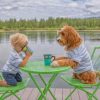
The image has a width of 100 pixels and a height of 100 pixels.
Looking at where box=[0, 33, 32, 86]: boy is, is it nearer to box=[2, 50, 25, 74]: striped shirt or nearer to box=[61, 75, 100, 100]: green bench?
box=[2, 50, 25, 74]: striped shirt

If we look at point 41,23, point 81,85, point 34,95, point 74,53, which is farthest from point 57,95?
point 41,23

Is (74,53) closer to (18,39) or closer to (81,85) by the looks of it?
(81,85)

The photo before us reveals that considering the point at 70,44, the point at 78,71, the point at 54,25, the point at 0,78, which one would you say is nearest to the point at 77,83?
the point at 78,71

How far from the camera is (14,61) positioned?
3.86 metres

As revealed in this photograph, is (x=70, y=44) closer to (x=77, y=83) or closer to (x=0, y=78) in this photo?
(x=77, y=83)

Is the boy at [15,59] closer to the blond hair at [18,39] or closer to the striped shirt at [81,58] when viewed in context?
the blond hair at [18,39]

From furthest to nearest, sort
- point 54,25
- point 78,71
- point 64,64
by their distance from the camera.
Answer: point 54,25, point 78,71, point 64,64

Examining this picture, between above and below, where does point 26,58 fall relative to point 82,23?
above

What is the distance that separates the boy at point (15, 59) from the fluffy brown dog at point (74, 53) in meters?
0.31

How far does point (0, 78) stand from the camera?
422cm

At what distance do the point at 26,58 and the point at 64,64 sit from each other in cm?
37

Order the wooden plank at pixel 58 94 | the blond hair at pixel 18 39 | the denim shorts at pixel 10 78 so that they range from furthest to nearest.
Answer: the wooden plank at pixel 58 94 → the denim shorts at pixel 10 78 → the blond hair at pixel 18 39

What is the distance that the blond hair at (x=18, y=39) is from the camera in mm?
3818

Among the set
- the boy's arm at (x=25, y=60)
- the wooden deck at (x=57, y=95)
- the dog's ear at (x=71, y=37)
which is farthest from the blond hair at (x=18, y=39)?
the wooden deck at (x=57, y=95)
